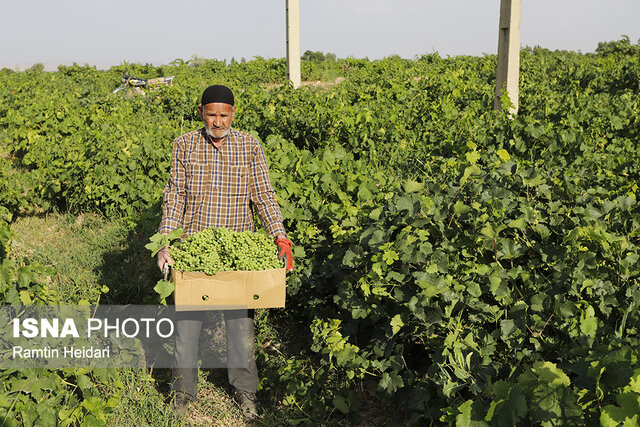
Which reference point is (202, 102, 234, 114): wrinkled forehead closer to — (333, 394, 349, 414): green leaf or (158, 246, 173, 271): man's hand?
(158, 246, 173, 271): man's hand

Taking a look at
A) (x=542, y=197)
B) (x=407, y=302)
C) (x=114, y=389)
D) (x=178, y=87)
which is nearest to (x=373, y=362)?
(x=407, y=302)

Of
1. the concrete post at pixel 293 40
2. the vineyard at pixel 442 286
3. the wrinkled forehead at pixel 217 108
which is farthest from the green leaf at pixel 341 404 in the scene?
the concrete post at pixel 293 40

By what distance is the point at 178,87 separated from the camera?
11.7 metres

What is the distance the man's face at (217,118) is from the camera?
12.0 feet

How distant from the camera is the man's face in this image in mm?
3645

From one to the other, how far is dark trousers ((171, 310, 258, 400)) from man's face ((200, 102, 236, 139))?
1.13 meters

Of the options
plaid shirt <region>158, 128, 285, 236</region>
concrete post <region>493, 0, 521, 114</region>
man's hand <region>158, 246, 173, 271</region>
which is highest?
concrete post <region>493, 0, 521, 114</region>

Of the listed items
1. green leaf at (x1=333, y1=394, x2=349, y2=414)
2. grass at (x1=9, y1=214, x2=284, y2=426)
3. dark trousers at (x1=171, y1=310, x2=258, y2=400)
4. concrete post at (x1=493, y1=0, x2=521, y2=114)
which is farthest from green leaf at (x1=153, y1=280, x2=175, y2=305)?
concrete post at (x1=493, y1=0, x2=521, y2=114)

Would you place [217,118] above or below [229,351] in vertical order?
above

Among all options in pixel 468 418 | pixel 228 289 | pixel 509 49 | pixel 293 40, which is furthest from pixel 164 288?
pixel 293 40

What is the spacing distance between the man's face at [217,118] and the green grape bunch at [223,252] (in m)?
0.63

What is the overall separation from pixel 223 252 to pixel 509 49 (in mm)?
4741

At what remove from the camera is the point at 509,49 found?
6.73m

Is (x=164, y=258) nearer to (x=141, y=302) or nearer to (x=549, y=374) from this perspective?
(x=549, y=374)
